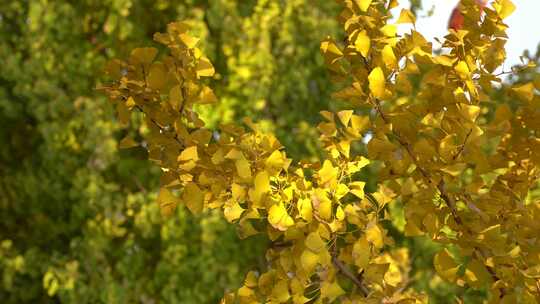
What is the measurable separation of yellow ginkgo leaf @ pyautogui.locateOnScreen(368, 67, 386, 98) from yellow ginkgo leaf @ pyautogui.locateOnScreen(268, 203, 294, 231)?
0.36m

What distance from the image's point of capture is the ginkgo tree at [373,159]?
165cm

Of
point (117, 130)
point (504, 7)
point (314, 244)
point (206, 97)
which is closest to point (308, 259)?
point (314, 244)

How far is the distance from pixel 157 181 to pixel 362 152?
134cm

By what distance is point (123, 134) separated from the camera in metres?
5.07

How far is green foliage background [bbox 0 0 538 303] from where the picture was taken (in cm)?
462

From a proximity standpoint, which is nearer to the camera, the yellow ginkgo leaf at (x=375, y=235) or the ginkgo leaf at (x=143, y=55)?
the yellow ginkgo leaf at (x=375, y=235)

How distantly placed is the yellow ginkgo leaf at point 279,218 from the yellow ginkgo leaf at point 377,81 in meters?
0.36

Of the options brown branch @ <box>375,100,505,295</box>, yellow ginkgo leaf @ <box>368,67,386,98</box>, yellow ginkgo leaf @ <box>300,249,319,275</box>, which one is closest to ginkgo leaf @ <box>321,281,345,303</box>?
yellow ginkgo leaf @ <box>300,249,319,275</box>

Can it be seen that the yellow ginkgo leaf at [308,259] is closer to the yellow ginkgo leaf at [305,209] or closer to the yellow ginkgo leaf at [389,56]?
the yellow ginkgo leaf at [305,209]

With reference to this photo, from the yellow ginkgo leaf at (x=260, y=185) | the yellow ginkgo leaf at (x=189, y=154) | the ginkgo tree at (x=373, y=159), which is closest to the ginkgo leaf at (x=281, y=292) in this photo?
the ginkgo tree at (x=373, y=159)

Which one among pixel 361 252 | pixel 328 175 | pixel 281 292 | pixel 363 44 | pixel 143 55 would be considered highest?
pixel 363 44

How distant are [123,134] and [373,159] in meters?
3.49

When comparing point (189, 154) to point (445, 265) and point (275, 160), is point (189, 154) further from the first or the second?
point (445, 265)

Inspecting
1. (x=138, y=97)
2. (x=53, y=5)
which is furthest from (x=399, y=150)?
(x=53, y=5)
